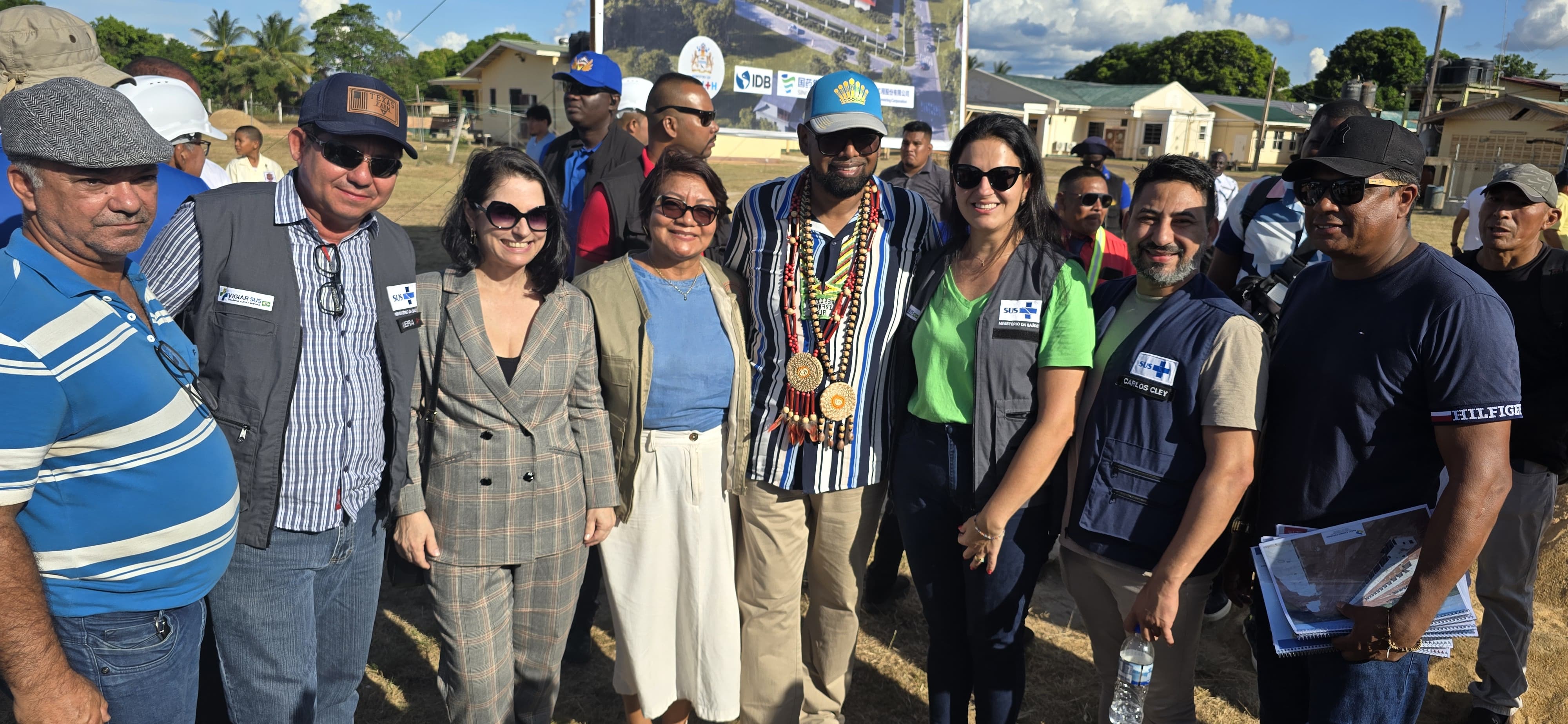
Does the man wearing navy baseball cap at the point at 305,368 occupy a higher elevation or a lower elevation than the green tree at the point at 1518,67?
lower

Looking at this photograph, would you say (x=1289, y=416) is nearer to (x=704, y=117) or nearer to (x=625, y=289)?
(x=625, y=289)

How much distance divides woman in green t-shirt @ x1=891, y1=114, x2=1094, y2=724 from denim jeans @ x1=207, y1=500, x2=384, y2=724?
180cm

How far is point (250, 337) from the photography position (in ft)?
7.67

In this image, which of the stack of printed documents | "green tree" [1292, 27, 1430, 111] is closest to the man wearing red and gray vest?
the stack of printed documents

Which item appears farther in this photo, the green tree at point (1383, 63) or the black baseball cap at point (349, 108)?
the green tree at point (1383, 63)

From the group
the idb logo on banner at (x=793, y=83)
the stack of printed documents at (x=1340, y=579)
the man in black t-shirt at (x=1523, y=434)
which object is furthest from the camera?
the idb logo on banner at (x=793, y=83)

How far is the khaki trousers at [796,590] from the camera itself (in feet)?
10.5

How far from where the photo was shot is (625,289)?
3047 millimetres

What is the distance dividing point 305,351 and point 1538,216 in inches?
190

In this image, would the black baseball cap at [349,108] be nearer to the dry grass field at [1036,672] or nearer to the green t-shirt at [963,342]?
the green t-shirt at [963,342]

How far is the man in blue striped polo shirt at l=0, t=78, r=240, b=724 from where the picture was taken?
1.72 meters

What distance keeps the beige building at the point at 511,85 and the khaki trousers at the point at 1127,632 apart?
93.3 ft

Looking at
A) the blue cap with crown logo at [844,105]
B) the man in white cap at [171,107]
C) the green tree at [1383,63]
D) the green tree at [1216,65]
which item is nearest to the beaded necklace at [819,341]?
the blue cap with crown logo at [844,105]

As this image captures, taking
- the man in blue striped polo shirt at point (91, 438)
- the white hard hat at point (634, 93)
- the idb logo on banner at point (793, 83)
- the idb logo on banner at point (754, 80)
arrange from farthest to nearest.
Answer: the idb logo on banner at point (793, 83)
the idb logo on banner at point (754, 80)
the white hard hat at point (634, 93)
the man in blue striped polo shirt at point (91, 438)
